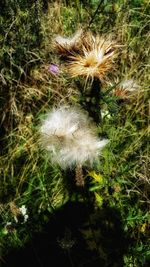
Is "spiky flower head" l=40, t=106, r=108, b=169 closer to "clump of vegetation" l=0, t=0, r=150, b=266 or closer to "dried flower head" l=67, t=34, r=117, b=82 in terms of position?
"clump of vegetation" l=0, t=0, r=150, b=266

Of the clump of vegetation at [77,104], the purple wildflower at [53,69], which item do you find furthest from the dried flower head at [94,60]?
the purple wildflower at [53,69]

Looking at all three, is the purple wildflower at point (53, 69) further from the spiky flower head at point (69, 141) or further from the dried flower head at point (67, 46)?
the spiky flower head at point (69, 141)

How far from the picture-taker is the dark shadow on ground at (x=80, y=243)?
6.38 feet

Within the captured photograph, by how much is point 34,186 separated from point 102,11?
132 cm

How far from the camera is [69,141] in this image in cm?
174

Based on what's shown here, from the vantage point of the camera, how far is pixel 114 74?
253 cm

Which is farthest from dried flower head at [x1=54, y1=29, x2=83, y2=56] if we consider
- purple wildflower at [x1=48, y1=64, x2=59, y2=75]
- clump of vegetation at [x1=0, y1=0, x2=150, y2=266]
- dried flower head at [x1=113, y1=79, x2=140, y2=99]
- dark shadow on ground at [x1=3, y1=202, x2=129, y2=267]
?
dark shadow on ground at [x1=3, y1=202, x2=129, y2=267]

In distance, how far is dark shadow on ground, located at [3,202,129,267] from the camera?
195 cm

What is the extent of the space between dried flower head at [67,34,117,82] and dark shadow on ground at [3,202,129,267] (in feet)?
2.14

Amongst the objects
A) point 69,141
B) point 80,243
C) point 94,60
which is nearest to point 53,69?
point 94,60

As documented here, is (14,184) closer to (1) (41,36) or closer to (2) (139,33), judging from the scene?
(1) (41,36)

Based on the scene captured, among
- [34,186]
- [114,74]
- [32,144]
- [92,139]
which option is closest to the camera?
[92,139]

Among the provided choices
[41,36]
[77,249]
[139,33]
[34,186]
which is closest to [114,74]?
[139,33]

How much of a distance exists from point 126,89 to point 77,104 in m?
0.25
